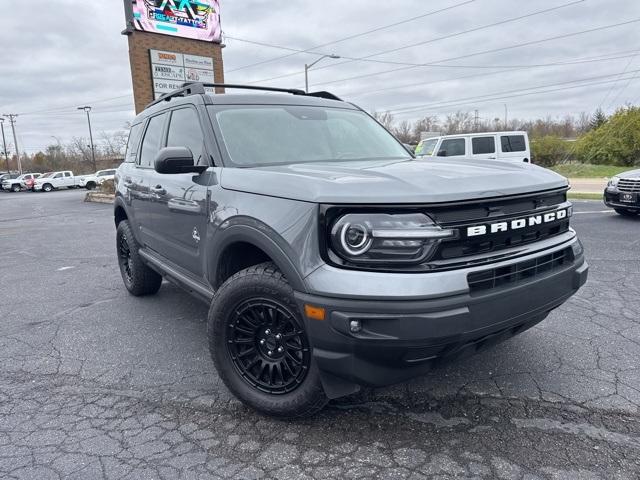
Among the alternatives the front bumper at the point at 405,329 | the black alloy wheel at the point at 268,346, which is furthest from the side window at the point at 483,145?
the black alloy wheel at the point at 268,346

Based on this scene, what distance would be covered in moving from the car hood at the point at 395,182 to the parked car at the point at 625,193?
25.5 ft

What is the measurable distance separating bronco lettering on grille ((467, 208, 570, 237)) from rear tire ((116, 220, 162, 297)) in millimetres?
3556

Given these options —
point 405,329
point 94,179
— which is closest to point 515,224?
point 405,329

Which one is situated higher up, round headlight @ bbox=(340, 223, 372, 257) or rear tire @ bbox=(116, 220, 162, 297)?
round headlight @ bbox=(340, 223, 372, 257)

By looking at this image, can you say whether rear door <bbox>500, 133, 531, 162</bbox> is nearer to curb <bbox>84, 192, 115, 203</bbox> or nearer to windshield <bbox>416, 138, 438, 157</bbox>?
windshield <bbox>416, 138, 438, 157</bbox>

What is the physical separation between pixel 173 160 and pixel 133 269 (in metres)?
2.50

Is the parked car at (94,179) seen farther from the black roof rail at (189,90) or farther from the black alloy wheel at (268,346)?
the black alloy wheel at (268,346)

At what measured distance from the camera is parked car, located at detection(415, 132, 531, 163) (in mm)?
15258

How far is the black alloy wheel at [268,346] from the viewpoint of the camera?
99.5 inches

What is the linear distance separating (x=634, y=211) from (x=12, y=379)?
10384mm

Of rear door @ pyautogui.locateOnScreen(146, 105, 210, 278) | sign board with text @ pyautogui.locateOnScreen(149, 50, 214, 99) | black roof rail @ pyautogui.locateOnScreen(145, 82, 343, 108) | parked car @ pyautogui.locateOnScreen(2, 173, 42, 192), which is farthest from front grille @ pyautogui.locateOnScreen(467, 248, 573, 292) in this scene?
parked car @ pyautogui.locateOnScreen(2, 173, 42, 192)

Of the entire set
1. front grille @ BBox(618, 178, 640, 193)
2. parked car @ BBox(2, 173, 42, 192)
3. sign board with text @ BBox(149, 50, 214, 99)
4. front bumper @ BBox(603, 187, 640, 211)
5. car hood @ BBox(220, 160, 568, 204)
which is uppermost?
sign board with text @ BBox(149, 50, 214, 99)

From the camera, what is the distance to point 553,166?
26516 mm

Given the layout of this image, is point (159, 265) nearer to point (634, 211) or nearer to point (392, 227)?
point (392, 227)
